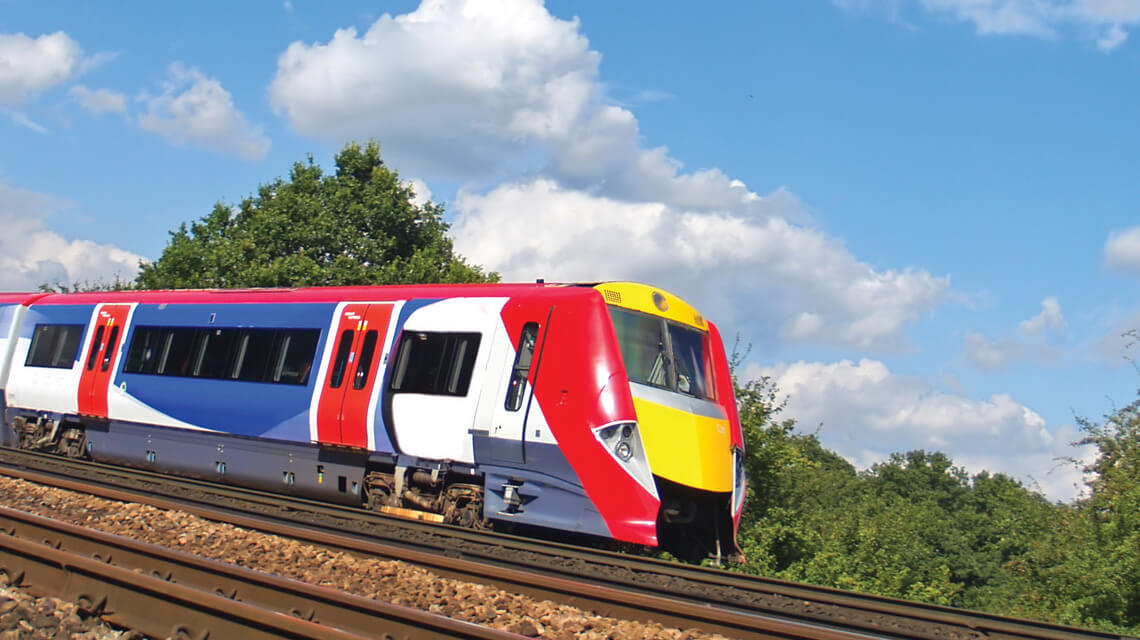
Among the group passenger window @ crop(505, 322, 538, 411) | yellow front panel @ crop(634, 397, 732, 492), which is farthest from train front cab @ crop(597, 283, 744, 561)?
passenger window @ crop(505, 322, 538, 411)

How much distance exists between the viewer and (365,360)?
13711 mm

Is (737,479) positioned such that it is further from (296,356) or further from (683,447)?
(296,356)

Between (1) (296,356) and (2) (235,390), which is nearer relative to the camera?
(1) (296,356)

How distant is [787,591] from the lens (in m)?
9.61

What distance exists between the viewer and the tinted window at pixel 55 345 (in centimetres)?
1872

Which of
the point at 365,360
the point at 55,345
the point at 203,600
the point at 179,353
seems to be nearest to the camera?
the point at 203,600

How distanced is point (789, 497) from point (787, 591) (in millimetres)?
16071

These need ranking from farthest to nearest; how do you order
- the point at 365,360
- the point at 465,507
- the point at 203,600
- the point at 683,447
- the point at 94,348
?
the point at 94,348 < the point at 365,360 < the point at 465,507 < the point at 683,447 < the point at 203,600

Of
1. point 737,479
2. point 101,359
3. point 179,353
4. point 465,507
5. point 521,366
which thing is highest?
point 521,366

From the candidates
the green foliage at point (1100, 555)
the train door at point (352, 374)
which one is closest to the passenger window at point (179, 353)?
the train door at point (352, 374)

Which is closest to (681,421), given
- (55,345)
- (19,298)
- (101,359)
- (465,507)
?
(465,507)

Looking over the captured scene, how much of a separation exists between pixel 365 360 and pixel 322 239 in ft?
104

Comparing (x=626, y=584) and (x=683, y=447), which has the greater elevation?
(x=683, y=447)

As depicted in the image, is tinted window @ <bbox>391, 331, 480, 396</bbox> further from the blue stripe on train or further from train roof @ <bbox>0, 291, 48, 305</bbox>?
train roof @ <bbox>0, 291, 48, 305</bbox>
